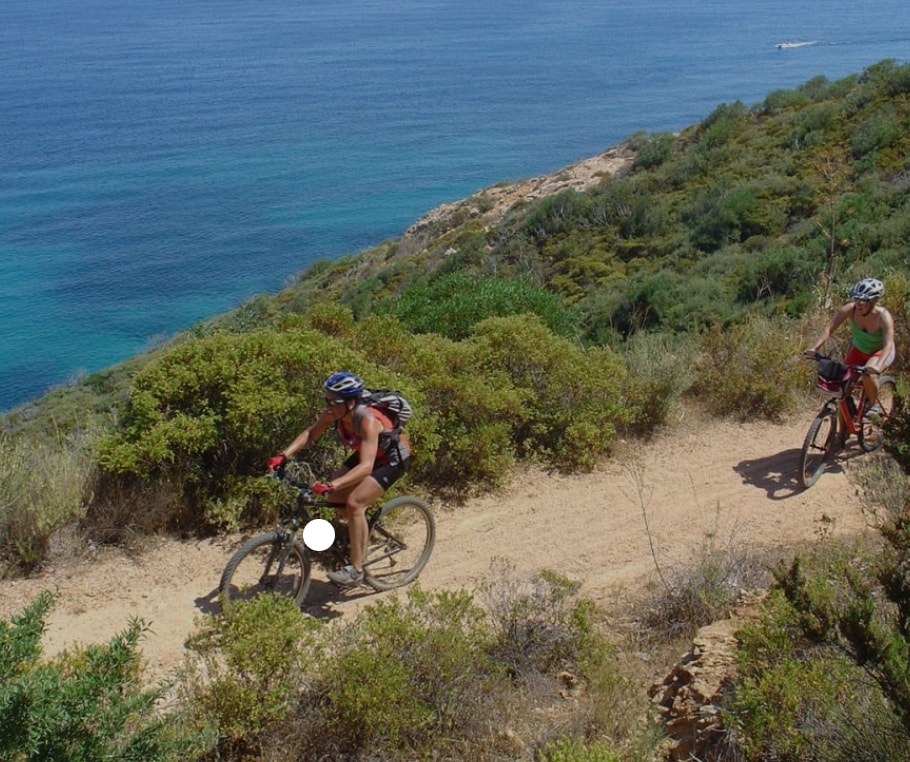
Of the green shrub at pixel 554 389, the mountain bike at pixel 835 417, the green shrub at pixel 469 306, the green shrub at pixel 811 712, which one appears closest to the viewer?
the green shrub at pixel 811 712

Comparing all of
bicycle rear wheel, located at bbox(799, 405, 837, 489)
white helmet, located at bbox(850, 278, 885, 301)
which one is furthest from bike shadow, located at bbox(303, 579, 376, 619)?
white helmet, located at bbox(850, 278, 885, 301)

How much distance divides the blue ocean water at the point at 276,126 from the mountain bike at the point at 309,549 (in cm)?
2951

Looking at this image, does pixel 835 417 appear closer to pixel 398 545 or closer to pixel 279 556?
pixel 398 545

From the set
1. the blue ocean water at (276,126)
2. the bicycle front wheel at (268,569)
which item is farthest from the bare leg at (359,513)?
the blue ocean water at (276,126)

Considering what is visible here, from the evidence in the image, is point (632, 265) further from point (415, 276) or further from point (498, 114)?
point (498, 114)

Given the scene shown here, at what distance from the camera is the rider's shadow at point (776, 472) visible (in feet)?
25.0

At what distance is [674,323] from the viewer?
18.5m

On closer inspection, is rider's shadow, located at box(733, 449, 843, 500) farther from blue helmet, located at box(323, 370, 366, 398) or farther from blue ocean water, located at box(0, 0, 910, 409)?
blue ocean water, located at box(0, 0, 910, 409)

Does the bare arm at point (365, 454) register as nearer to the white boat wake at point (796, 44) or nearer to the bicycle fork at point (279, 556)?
the bicycle fork at point (279, 556)

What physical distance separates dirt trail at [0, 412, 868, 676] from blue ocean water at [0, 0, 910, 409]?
29.0m

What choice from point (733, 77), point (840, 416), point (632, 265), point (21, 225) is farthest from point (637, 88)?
point (840, 416)

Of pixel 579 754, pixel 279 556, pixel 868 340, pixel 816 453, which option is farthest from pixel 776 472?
pixel 579 754

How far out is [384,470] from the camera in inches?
227

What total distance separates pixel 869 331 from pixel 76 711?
6.56 metres
